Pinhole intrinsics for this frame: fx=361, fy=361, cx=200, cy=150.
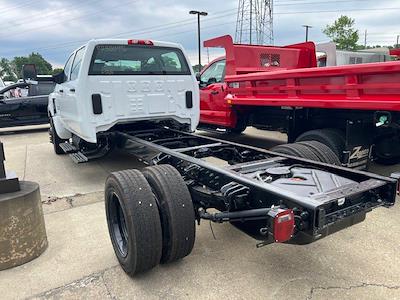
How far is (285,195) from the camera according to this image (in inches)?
89.8

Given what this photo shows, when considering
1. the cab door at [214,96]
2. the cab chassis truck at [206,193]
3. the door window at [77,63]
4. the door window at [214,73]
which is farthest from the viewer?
the door window at [214,73]

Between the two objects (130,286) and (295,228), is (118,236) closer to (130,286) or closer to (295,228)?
(130,286)

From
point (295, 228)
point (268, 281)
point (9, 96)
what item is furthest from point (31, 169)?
point (9, 96)

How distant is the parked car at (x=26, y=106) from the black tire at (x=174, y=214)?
371 inches

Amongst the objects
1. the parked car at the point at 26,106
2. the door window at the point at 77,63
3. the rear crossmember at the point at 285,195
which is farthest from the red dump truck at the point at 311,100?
the parked car at the point at 26,106

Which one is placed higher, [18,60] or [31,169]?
[18,60]

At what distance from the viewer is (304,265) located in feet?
9.55

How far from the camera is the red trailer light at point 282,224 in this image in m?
2.04

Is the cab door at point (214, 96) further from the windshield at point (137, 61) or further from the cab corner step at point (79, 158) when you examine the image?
the cab corner step at point (79, 158)

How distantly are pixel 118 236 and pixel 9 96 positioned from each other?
10.7m

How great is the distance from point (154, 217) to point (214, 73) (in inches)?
247

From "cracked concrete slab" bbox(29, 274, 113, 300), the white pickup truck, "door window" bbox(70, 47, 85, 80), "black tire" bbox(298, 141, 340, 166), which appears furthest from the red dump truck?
"door window" bbox(70, 47, 85, 80)

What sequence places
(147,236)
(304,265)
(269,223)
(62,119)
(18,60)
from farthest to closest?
(18,60), (62,119), (304,265), (147,236), (269,223)

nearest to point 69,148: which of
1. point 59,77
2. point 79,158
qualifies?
point 79,158
